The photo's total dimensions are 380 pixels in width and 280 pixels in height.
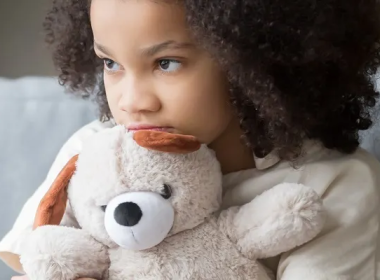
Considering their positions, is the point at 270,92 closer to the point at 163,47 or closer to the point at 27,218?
the point at 163,47

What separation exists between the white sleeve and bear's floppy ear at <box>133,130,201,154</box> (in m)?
0.16

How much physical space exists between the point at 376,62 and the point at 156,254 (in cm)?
36

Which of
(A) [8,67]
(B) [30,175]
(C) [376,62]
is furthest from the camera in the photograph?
(A) [8,67]

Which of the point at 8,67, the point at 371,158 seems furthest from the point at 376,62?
the point at 8,67

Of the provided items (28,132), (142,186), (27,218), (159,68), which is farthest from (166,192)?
(28,132)

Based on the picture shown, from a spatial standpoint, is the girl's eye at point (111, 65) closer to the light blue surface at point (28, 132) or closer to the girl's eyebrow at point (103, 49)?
the girl's eyebrow at point (103, 49)

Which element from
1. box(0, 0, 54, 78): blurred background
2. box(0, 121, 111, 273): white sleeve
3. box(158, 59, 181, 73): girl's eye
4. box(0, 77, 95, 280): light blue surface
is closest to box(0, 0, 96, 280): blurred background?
box(0, 77, 95, 280): light blue surface

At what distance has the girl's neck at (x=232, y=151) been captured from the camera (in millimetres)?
825

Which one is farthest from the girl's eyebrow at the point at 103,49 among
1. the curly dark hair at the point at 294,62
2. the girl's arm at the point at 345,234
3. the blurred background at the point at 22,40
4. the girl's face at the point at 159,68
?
the blurred background at the point at 22,40

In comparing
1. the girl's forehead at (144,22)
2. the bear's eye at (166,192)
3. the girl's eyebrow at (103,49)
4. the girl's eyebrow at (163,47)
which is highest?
the girl's forehead at (144,22)

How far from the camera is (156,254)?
2.30ft

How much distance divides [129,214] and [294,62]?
0.23 m

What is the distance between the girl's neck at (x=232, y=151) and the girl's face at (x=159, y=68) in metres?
0.07

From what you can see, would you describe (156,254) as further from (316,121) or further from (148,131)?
(316,121)
